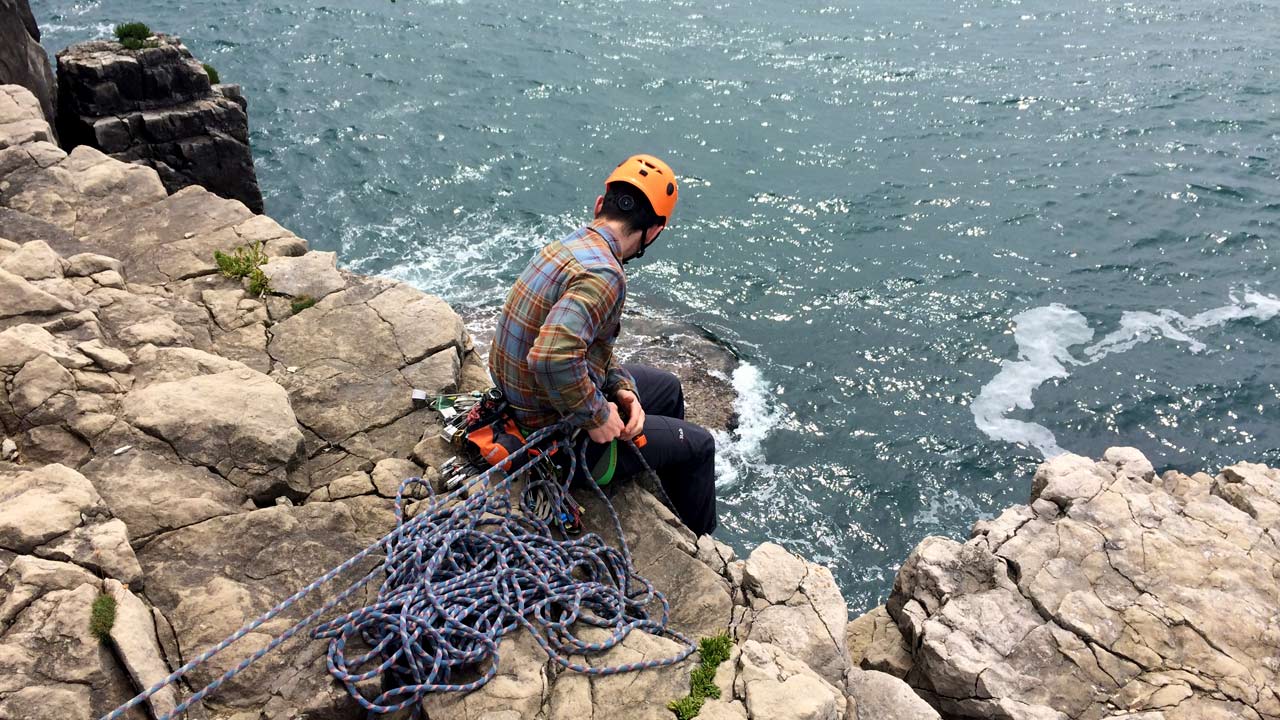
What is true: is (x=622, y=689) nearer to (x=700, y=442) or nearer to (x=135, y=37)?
(x=700, y=442)

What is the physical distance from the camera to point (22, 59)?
1622 cm

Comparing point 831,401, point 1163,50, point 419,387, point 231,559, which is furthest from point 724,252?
point 1163,50

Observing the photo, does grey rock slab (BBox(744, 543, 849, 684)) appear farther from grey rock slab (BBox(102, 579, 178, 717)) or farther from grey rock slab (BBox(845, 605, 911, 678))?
grey rock slab (BBox(102, 579, 178, 717))

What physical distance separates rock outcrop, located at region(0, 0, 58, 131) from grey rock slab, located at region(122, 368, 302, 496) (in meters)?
10.8

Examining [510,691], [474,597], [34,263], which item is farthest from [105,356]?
[510,691]

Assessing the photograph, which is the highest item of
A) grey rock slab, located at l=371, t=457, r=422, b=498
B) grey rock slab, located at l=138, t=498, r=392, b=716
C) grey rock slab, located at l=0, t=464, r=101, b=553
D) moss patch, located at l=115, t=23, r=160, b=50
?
moss patch, located at l=115, t=23, r=160, b=50

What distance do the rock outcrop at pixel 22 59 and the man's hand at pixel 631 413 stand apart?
13.7 m

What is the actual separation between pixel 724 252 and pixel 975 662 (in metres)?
14.2

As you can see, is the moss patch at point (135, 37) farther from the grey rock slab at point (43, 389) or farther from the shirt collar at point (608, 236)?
the shirt collar at point (608, 236)

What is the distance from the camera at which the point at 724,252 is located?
845 inches

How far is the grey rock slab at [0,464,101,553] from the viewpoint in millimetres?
5945

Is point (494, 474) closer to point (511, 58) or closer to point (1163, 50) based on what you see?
point (511, 58)

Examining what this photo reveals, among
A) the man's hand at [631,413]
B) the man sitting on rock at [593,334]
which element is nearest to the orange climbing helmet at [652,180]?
the man sitting on rock at [593,334]

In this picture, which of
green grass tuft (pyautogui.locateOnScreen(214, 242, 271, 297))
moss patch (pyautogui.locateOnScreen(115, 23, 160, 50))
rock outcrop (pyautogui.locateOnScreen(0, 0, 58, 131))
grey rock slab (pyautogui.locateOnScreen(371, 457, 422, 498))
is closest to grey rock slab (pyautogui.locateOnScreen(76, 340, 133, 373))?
green grass tuft (pyautogui.locateOnScreen(214, 242, 271, 297))
